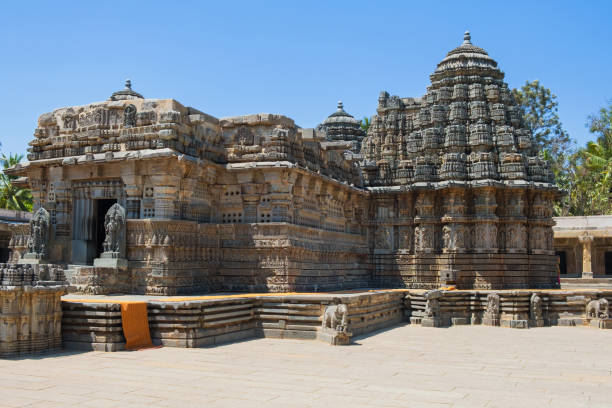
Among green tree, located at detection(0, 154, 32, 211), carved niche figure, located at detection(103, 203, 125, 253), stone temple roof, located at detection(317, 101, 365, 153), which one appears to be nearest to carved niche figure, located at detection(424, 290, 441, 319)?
carved niche figure, located at detection(103, 203, 125, 253)

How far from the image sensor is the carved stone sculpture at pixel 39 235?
57.3ft

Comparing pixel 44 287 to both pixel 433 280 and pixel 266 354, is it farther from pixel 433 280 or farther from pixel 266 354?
pixel 433 280

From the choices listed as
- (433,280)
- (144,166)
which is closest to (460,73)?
(433,280)

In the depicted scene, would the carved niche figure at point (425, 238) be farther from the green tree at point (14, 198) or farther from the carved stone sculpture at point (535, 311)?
the green tree at point (14, 198)

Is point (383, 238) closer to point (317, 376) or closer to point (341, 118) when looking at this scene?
point (341, 118)

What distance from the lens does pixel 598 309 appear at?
1958 centimetres

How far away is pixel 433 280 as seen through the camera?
2419 centimetres

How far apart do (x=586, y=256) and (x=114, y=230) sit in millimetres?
26387

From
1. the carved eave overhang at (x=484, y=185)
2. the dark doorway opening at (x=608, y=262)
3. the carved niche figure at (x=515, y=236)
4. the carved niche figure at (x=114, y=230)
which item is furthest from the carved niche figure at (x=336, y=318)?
the dark doorway opening at (x=608, y=262)

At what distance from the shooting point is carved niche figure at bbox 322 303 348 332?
14.0 metres

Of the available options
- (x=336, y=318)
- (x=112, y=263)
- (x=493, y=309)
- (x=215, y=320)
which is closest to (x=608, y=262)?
(x=493, y=309)

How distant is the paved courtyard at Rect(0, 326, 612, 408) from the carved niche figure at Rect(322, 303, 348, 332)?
51cm

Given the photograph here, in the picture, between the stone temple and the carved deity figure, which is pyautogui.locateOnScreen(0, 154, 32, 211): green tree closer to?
the stone temple

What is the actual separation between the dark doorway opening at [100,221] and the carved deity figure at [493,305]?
12436mm
